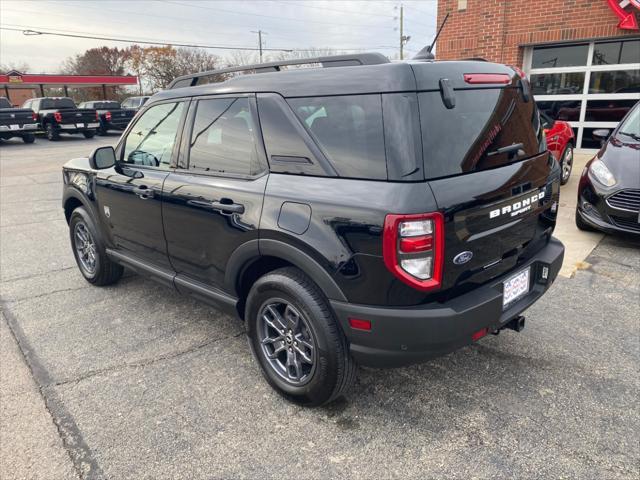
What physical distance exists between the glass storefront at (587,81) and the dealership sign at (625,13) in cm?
56

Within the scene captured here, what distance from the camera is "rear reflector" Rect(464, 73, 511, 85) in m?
2.47

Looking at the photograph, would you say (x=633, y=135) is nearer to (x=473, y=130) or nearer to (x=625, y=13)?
(x=473, y=130)

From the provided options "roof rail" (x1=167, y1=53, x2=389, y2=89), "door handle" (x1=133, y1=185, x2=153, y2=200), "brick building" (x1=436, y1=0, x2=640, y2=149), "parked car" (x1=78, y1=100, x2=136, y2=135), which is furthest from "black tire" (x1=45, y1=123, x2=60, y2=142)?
"roof rail" (x1=167, y1=53, x2=389, y2=89)

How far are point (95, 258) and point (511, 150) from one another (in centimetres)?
369

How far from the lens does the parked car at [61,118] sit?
2173 centimetres

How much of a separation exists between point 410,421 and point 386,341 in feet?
2.07

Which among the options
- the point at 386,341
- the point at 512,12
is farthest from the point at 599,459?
the point at 512,12

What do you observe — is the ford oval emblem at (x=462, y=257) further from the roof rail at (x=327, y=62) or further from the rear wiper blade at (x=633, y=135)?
the rear wiper blade at (x=633, y=135)

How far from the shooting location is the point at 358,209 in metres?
2.21

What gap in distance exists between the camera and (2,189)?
34.9 feet

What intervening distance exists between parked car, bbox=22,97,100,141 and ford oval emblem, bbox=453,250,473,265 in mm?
23412

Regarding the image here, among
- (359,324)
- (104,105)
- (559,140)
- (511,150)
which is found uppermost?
(104,105)

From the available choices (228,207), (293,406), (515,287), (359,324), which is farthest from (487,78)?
(293,406)

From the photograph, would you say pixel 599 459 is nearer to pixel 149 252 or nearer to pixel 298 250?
pixel 298 250
